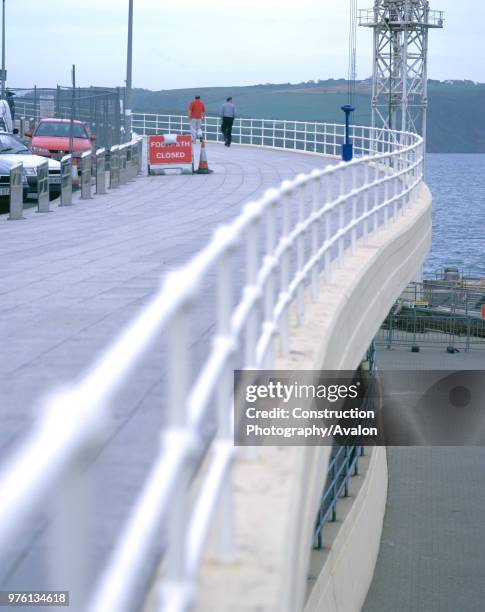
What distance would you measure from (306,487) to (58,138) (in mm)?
28004

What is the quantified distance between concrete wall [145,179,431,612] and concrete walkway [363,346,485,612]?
7.10ft

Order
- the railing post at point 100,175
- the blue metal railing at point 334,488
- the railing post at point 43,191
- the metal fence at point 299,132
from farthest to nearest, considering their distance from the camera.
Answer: the metal fence at point 299,132 < the railing post at point 100,175 < the railing post at point 43,191 < the blue metal railing at point 334,488

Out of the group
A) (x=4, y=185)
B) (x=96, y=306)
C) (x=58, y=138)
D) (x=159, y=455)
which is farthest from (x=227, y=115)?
(x=159, y=455)

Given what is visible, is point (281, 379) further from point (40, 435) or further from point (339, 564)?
point (339, 564)

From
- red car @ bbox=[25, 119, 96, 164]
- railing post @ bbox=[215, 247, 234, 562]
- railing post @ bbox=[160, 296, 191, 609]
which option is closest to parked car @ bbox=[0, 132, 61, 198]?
red car @ bbox=[25, 119, 96, 164]

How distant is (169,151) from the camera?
108 feet

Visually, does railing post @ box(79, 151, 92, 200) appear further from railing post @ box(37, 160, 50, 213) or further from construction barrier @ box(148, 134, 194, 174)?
construction barrier @ box(148, 134, 194, 174)

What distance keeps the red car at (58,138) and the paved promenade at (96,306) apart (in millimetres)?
5165

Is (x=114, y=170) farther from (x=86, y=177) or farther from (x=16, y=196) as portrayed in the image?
(x=16, y=196)

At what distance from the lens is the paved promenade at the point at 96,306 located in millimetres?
4836

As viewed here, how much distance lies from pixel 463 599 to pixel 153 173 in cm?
1714

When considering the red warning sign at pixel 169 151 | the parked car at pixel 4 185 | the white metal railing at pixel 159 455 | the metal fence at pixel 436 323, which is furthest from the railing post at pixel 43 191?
the metal fence at pixel 436 323

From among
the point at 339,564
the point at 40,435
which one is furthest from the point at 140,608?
the point at 339,564

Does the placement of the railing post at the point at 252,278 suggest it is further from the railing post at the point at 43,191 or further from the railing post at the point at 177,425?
the railing post at the point at 43,191
